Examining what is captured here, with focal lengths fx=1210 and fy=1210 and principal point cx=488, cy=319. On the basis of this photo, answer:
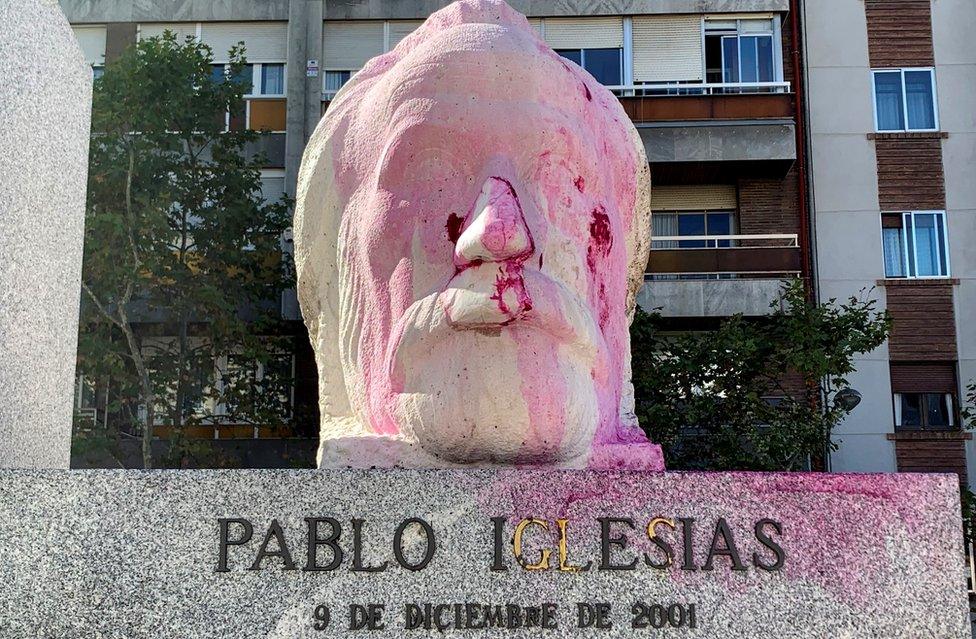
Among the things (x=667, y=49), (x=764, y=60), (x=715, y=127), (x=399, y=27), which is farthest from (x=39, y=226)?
(x=764, y=60)

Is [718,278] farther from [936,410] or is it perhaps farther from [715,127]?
[936,410]

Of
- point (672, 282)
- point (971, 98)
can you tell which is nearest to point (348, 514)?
point (672, 282)

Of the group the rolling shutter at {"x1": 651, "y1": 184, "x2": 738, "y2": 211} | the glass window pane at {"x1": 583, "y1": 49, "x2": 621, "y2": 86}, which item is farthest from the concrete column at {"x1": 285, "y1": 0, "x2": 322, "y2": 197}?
the rolling shutter at {"x1": 651, "y1": 184, "x2": 738, "y2": 211}

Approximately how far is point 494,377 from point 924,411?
708 inches

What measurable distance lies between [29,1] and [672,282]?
14.7m

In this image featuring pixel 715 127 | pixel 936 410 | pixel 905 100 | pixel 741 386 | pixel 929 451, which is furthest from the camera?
pixel 905 100

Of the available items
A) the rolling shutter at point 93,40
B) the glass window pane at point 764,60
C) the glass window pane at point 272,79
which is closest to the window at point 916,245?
the glass window pane at point 764,60

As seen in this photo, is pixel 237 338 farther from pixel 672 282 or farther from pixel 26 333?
pixel 26 333

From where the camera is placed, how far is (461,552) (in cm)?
313

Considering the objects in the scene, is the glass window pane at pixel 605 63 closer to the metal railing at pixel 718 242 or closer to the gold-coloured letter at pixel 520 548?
the metal railing at pixel 718 242

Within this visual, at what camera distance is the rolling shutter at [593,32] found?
20.5m

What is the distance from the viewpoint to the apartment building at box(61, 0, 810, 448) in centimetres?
2016

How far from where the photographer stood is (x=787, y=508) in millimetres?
3199

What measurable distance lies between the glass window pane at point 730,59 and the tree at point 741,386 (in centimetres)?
638
